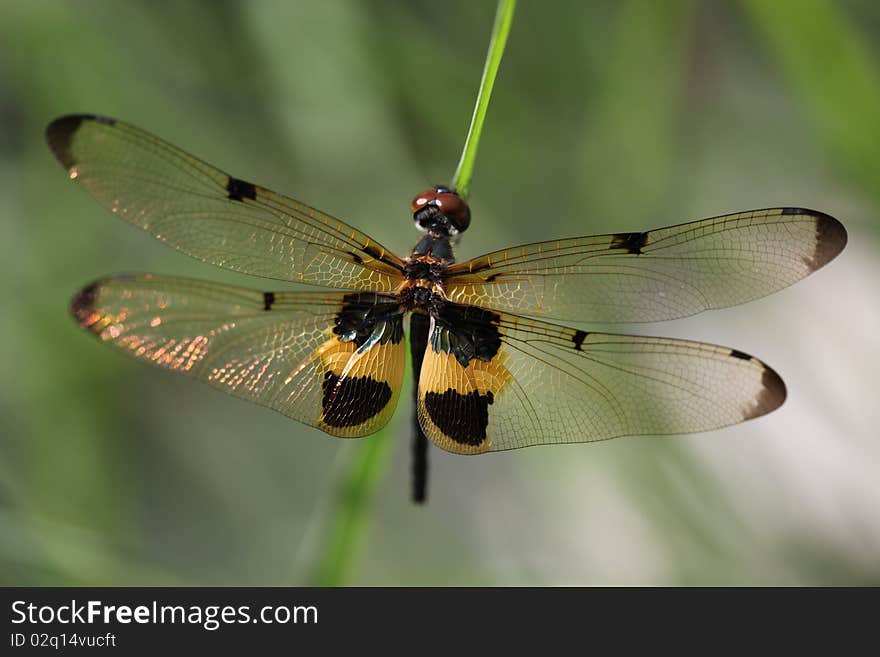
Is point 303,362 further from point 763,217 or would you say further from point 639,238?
point 763,217

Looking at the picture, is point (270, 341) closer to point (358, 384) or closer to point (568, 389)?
point (358, 384)

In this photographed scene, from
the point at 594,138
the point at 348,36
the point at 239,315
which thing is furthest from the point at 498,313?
the point at 348,36

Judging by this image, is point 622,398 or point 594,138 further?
point 594,138

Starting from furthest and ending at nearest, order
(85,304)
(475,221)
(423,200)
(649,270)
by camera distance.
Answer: (475,221) < (423,200) < (649,270) < (85,304)

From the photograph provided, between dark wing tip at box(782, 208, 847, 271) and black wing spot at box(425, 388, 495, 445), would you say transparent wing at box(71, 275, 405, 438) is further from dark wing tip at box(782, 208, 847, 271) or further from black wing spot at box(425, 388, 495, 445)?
dark wing tip at box(782, 208, 847, 271)

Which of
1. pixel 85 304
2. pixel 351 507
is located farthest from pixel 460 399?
pixel 85 304

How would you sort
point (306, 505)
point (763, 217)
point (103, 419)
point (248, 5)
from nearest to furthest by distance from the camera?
point (763, 217), point (248, 5), point (103, 419), point (306, 505)

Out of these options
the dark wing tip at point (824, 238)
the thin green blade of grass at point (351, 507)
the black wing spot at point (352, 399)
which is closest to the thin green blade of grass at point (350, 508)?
the thin green blade of grass at point (351, 507)
